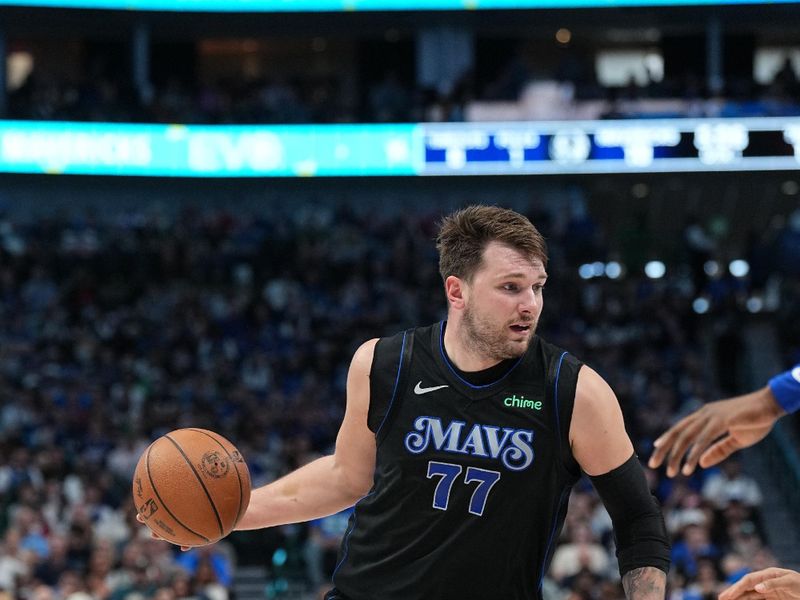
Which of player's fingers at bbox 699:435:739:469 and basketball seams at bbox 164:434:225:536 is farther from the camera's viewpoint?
player's fingers at bbox 699:435:739:469

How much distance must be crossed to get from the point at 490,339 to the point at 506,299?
144 millimetres

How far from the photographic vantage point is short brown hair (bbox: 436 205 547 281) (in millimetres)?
4188

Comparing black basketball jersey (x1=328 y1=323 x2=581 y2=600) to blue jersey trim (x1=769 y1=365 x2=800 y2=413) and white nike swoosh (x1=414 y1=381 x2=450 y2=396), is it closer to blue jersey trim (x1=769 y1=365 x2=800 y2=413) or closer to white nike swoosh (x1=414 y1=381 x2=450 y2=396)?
white nike swoosh (x1=414 y1=381 x2=450 y2=396)

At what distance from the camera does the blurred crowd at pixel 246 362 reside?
1316 centimetres

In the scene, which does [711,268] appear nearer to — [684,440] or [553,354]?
[684,440]

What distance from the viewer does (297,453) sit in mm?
15734

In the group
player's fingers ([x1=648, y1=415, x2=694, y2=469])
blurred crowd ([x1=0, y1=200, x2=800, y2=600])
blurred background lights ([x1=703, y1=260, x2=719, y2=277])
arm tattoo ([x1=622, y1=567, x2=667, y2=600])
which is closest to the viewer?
arm tattoo ([x1=622, y1=567, x2=667, y2=600])

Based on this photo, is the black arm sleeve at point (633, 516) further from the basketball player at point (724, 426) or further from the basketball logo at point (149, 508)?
the basketball logo at point (149, 508)

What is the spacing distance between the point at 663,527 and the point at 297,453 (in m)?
11.8

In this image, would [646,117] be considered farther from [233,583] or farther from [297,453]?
[233,583]

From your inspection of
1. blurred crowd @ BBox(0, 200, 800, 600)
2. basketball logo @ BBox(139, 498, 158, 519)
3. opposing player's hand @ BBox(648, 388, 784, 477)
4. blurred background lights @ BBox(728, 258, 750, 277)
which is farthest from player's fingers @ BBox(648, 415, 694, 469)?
blurred background lights @ BBox(728, 258, 750, 277)

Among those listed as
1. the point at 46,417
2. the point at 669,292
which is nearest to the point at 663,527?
the point at 46,417

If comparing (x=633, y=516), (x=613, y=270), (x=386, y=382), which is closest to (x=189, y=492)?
(x=386, y=382)

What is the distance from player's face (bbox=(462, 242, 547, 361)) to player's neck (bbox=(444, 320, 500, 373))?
0.07 meters
